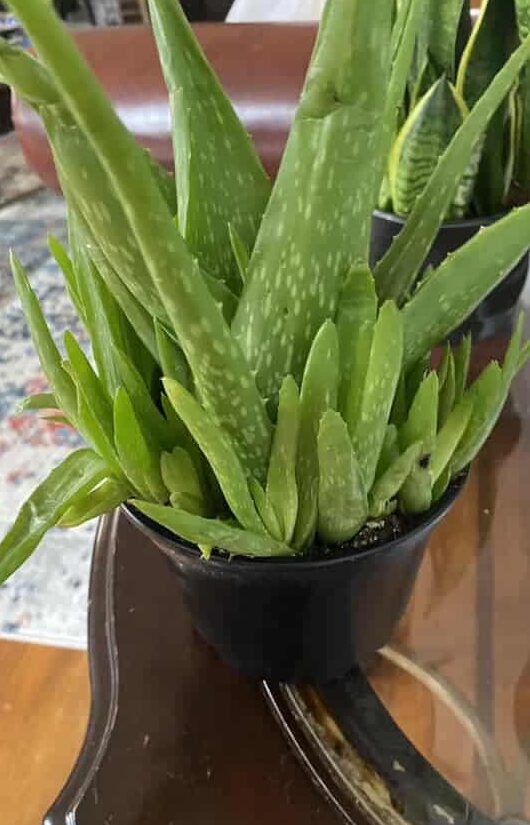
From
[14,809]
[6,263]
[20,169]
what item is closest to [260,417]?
[14,809]

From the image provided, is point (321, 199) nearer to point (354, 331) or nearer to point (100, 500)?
point (354, 331)

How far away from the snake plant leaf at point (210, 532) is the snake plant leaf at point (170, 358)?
58 millimetres

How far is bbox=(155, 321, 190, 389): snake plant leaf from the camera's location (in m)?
0.42

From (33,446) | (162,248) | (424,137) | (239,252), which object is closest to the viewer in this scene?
(162,248)

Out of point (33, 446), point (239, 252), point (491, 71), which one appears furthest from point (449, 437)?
point (33, 446)

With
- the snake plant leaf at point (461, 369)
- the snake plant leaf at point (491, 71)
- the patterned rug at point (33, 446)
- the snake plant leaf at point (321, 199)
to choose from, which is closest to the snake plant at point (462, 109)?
the snake plant leaf at point (491, 71)

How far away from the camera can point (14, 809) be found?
100 cm

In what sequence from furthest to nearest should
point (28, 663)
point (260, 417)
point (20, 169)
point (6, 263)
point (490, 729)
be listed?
point (20, 169) < point (6, 263) < point (28, 663) < point (490, 729) < point (260, 417)

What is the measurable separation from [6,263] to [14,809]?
1.27m

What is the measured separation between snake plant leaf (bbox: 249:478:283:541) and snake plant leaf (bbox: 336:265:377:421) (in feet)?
0.16

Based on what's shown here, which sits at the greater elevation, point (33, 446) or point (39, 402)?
point (39, 402)

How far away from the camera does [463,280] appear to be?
0.43 m

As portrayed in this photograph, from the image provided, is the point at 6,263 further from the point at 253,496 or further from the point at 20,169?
the point at 253,496

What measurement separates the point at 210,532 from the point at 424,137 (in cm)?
35
